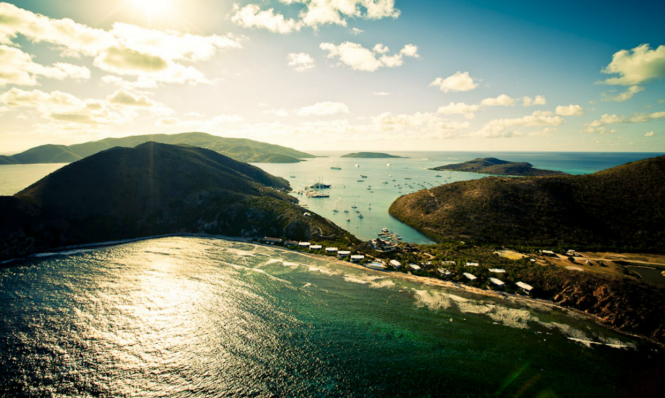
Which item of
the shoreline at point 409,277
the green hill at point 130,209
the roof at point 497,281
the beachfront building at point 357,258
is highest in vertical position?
the green hill at point 130,209

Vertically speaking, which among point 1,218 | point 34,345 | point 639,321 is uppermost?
point 1,218

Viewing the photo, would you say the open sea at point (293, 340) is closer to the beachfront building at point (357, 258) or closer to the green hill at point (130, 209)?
the beachfront building at point (357, 258)

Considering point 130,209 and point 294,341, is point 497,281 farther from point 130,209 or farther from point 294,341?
point 130,209

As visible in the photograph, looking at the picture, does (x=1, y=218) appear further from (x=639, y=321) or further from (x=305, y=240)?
(x=639, y=321)

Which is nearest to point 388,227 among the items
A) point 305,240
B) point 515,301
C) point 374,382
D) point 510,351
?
point 305,240

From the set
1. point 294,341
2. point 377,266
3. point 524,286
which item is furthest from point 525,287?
point 294,341

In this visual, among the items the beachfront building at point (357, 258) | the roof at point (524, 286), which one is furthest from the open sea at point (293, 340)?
the beachfront building at point (357, 258)
